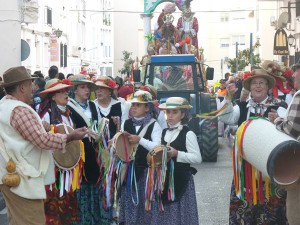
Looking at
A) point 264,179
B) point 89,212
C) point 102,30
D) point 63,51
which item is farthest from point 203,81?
point 102,30

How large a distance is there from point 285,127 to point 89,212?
120 inches

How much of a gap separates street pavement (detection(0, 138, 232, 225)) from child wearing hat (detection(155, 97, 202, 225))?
1920 mm

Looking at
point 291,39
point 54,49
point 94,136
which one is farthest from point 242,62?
point 94,136

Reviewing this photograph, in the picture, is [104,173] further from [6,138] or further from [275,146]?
[275,146]

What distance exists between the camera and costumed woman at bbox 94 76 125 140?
8.77 metres

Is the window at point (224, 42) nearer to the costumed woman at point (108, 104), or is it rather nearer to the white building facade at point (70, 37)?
the white building facade at point (70, 37)

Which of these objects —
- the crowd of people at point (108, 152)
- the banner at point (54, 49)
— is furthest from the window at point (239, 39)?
the crowd of people at point (108, 152)

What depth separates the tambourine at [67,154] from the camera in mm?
7320

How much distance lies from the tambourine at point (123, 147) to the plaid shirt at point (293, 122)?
6.36 ft

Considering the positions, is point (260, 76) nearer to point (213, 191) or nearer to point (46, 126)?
point (46, 126)

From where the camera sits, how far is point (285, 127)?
5727mm

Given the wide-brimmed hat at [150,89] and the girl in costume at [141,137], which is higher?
the wide-brimmed hat at [150,89]

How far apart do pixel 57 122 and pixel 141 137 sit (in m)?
0.91

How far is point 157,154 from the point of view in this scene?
699cm
